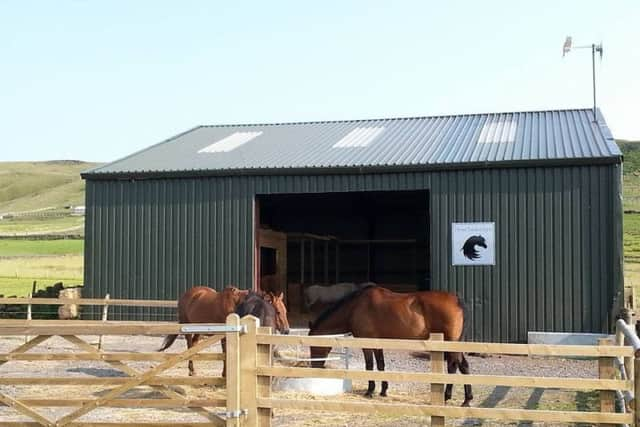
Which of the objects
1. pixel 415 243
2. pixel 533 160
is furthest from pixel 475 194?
pixel 415 243

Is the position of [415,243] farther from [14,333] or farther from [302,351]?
[14,333]

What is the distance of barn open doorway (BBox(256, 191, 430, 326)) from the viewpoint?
87.7 ft

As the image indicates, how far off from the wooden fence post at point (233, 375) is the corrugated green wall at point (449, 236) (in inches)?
400

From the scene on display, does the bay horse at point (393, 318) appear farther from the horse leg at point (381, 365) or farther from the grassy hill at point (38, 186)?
the grassy hill at point (38, 186)

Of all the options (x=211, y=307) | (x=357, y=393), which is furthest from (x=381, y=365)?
(x=211, y=307)

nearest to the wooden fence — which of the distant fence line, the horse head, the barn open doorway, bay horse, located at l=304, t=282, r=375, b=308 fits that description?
the horse head

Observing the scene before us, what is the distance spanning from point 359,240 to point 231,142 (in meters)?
6.57

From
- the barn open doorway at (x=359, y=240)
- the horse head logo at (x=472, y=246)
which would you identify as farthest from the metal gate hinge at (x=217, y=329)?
the barn open doorway at (x=359, y=240)

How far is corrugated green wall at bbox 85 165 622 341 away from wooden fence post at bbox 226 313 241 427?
1017 cm

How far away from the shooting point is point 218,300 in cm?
1280

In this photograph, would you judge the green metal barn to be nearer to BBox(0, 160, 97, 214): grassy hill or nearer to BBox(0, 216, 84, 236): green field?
BBox(0, 216, 84, 236): green field

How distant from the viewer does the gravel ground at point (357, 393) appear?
898 cm

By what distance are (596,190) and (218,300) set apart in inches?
313

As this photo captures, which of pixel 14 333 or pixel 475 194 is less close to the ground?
pixel 475 194
